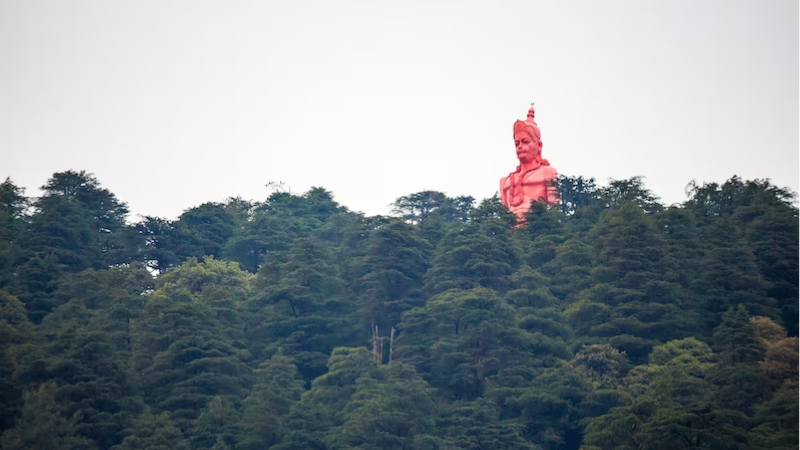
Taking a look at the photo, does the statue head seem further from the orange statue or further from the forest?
the forest

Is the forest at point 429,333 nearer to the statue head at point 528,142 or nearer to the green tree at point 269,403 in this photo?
the green tree at point 269,403

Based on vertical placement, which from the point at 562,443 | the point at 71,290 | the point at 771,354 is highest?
Answer: the point at 71,290

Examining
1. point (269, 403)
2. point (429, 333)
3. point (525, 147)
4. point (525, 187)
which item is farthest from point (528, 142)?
point (269, 403)

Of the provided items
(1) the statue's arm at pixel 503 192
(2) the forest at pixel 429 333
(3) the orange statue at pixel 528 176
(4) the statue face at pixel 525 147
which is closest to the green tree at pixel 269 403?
(2) the forest at pixel 429 333

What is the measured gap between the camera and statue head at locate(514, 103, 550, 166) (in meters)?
42.4

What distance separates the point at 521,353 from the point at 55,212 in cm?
1529

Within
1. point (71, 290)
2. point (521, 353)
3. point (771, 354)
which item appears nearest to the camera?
point (771, 354)

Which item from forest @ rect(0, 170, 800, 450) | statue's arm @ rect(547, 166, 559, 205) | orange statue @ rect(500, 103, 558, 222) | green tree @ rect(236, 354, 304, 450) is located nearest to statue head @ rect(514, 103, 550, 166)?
orange statue @ rect(500, 103, 558, 222)

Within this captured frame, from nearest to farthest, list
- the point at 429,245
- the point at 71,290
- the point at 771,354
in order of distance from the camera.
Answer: the point at 771,354 → the point at 71,290 → the point at 429,245

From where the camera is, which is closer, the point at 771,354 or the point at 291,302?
the point at 771,354

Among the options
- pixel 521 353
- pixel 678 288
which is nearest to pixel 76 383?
pixel 521 353

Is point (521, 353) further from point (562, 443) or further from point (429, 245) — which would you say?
point (429, 245)

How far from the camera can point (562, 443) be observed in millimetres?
29250

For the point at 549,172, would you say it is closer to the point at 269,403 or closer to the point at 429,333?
the point at 429,333
